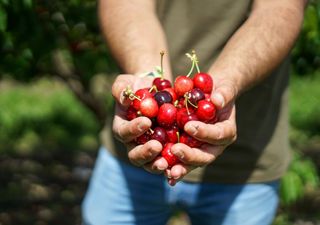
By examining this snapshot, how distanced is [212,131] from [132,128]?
6.6 inches

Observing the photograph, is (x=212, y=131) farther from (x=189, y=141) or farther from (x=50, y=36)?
(x=50, y=36)

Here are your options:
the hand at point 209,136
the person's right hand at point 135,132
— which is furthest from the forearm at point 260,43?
the person's right hand at point 135,132

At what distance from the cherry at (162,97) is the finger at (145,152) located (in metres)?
0.10

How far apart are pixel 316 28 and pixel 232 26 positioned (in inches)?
42.7

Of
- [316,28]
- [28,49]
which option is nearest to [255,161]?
[316,28]

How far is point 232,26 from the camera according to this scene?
2199 mm

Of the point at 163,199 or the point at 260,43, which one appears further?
the point at 163,199

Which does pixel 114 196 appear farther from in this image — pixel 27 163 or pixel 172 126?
pixel 27 163

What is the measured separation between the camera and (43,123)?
20.7 feet

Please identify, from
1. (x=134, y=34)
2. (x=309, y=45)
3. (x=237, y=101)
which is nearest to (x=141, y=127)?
(x=134, y=34)

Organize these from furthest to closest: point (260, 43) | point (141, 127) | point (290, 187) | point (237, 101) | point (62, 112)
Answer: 1. point (62, 112)
2. point (290, 187)
3. point (237, 101)
4. point (260, 43)
5. point (141, 127)

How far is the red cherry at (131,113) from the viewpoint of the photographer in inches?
68.1

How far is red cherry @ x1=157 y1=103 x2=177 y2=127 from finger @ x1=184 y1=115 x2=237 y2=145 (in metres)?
0.06

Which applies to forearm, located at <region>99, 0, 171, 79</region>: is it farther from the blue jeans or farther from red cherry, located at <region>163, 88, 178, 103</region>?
the blue jeans
